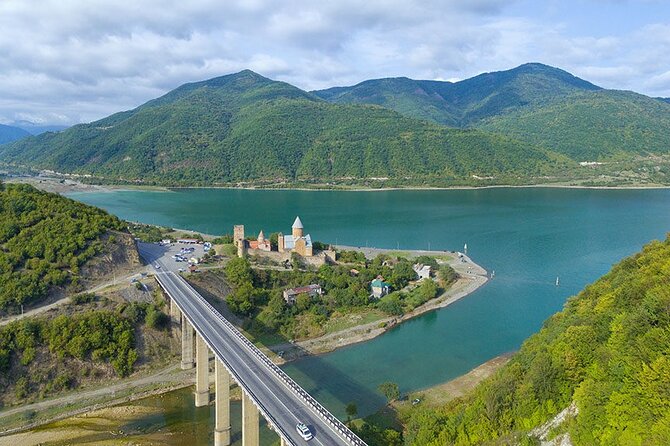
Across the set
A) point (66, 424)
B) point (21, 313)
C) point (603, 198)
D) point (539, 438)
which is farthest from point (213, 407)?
point (603, 198)

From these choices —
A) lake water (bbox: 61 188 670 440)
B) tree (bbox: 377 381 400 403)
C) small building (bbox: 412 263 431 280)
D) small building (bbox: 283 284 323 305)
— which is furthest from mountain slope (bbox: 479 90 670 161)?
tree (bbox: 377 381 400 403)

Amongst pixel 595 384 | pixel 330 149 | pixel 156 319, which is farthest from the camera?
pixel 330 149

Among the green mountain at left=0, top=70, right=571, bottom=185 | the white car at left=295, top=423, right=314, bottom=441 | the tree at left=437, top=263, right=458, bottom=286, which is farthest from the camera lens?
the green mountain at left=0, top=70, right=571, bottom=185

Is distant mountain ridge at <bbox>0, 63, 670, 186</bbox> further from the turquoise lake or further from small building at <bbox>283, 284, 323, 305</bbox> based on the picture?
small building at <bbox>283, 284, 323, 305</bbox>

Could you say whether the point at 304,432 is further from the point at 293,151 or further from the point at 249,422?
the point at 293,151

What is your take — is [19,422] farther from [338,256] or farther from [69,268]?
[338,256]

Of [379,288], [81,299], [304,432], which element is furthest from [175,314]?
[304,432]
